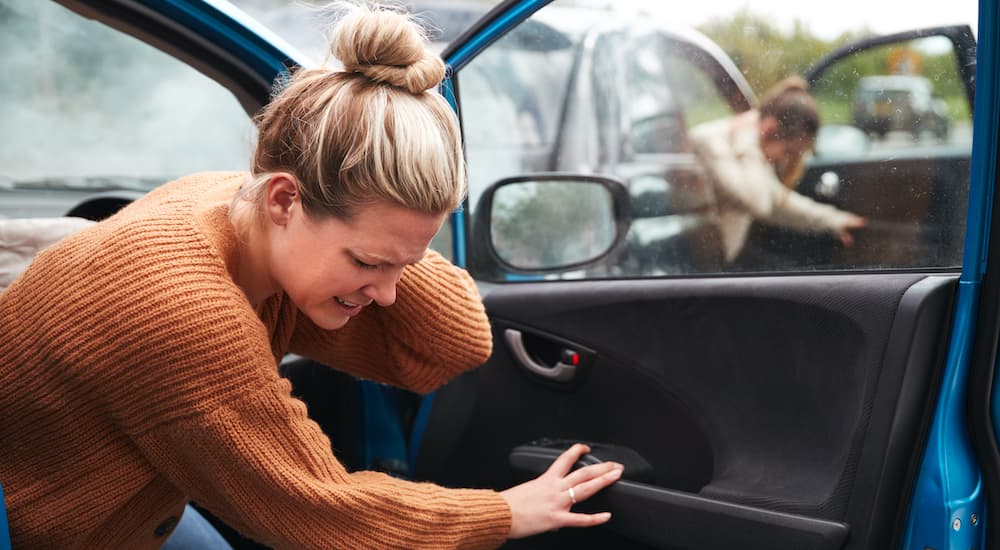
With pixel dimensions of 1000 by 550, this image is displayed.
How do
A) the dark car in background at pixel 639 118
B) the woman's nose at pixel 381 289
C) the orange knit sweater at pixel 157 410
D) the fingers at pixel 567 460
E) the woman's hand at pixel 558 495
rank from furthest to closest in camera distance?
the dark car in background at pixel 639 118, the fingers at pixel 567 460, the woman's hand at pixel 558 495, the woman's nose at pixel 381 289, the orange knit sweater at pixel 157 410

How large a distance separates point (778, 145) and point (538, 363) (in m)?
0.65

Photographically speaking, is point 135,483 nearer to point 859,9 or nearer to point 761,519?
point 761,519

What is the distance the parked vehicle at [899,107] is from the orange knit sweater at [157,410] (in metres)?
0.94

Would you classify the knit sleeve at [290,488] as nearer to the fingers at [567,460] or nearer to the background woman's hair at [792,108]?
the fingers at [567,460]

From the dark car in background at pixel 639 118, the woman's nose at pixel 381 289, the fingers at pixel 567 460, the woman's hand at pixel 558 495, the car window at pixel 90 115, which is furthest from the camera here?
the car window at pixel 90 115

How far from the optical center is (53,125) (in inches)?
146

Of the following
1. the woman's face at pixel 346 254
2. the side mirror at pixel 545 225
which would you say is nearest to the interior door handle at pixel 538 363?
the side mirror at pixel 545 225

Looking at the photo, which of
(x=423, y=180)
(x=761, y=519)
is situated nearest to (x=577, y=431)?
(x=761, y=519)

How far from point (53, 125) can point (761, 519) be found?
Result: 2.94m

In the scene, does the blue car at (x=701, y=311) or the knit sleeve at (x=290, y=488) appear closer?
the knit sleeve at (x=290, y=488)

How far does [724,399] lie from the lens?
1894mm

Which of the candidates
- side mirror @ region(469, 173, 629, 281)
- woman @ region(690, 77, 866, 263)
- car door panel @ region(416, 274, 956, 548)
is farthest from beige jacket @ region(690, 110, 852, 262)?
side mirror @ region(469, 173, 629, 281)

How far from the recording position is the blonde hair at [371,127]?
4.69ft

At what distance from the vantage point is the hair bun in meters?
1.45
